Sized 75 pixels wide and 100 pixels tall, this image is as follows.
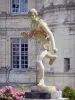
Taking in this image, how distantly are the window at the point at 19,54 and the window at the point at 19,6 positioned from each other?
1.95m

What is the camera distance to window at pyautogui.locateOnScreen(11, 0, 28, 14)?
33438 mm

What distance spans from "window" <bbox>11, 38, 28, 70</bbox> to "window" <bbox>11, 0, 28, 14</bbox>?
1945 mm

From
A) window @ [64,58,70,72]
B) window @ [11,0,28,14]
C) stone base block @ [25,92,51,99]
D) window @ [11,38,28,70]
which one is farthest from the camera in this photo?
window @ [11,0,28,14]

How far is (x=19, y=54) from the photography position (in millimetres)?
33062

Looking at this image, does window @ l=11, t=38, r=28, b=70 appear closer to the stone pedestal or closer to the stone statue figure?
the stone statue figure

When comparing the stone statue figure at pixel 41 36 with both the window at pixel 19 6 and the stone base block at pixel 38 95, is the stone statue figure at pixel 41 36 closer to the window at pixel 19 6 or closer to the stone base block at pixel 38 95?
the stone base block at pixel 38 95

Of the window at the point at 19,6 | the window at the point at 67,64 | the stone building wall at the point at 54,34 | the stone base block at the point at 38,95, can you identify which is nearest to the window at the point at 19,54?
the stone building wall at the point at 54,34

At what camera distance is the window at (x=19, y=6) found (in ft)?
110

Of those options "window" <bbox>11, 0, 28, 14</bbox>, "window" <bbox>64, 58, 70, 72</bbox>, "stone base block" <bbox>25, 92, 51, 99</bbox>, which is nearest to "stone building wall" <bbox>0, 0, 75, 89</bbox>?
"window" <bbox>64, 58, 70, 72</bbox>

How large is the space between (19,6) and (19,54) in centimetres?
331

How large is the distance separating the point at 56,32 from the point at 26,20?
4009mm

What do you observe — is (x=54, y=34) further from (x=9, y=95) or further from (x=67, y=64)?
(x=9, y=95)

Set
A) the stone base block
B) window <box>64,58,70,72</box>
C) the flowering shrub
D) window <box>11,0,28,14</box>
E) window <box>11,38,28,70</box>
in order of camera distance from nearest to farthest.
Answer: the stone base block
the flowering shrub
window <box>64,58,70,72</box>
window <box>11,38,28,70</box>
window <box>11,0,28,14</box>

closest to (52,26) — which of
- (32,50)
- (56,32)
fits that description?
(56,32)
